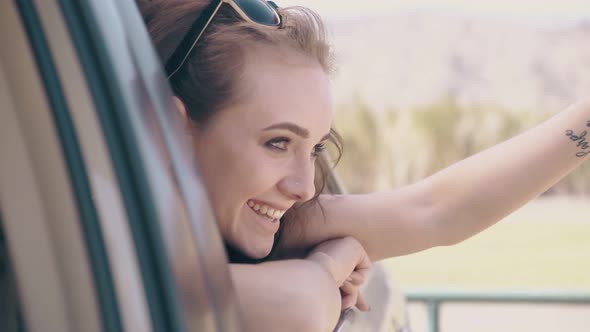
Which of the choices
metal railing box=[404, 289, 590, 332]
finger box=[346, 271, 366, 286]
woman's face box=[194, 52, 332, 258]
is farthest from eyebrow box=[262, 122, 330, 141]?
metal railing box=[404, 289, 590, 332]

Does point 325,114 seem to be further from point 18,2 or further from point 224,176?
point 18,2

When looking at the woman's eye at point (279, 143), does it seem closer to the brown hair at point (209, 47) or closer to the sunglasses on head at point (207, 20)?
the brown hair at point (209, 47)

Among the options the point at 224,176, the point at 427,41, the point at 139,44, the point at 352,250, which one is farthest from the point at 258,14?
the point at 427,41

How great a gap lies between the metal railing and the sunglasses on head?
2.26 m

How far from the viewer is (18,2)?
3.11 ft

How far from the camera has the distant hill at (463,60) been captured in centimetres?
5488

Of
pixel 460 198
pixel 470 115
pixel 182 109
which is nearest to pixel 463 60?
pixel 470 115

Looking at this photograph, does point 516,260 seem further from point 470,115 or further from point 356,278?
point 356,278

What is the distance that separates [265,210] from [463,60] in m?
57.8

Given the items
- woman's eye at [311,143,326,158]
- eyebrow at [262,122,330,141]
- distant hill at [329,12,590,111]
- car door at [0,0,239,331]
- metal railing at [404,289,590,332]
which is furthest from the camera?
distant hill at [329,12,590,111]

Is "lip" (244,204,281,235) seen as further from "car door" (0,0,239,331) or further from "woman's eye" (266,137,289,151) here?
"car door" (0,0,239,331)

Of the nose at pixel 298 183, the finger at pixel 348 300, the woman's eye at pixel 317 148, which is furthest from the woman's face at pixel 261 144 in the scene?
the finger at pixel 348 300

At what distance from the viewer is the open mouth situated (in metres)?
1.67

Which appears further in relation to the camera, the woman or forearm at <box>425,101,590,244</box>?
forearm at <box>425,101,590,244</box>
